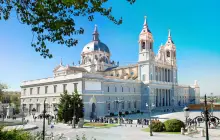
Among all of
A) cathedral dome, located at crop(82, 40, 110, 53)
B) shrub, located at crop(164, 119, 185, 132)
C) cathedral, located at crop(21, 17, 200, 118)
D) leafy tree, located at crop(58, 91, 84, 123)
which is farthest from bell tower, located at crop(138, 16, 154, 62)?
shrub, located at crop(164, 119, 185, 132)

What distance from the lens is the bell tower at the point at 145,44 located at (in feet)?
202

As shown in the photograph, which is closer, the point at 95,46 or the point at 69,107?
the point at 69,107

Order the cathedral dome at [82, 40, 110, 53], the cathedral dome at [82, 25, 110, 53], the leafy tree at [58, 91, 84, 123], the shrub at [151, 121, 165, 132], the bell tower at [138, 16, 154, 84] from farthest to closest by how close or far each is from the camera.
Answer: the cathedral dome at [82, 25, 110, 53] < the cathedral dome at [82, 40, 110, 53] < the bell tower at [138, 16, 154, 84] < the leafy tree at [58, 91, 84, 123] < the shrub at [151, 121, 165, 132]

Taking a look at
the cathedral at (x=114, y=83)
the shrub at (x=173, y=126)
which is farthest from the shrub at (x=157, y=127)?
the cathedral at (x=114, y=83)

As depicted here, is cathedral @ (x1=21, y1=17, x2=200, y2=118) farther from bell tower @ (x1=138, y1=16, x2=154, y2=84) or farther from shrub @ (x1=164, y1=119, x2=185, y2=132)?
shrub @ (x1=164, y1=119, x2=185, y2=132)

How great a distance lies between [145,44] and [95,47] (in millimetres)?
18563

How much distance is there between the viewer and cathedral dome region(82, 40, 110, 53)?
7320 cm

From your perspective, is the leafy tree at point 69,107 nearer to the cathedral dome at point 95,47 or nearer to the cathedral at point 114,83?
the cathedral at point 114,83

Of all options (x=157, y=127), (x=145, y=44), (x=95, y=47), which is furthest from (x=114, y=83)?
(x=157, y=127)

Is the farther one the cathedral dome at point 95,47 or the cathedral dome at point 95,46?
the cathedral dome at point 95,46

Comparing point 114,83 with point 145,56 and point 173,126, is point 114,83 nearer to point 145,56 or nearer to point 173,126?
point 145,56

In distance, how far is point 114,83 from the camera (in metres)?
52.2

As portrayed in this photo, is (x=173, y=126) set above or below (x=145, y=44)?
below

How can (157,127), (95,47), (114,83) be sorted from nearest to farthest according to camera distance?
(157,127) → (114,83) → (95,47)
